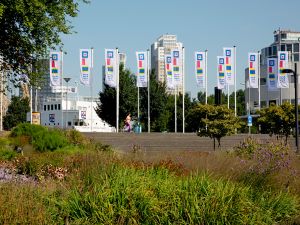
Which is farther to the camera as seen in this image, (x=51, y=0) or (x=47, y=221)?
(x=51, y=0)

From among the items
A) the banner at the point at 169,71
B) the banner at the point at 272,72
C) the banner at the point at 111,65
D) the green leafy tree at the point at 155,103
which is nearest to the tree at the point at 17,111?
the green leafy tree at the point at 155,103

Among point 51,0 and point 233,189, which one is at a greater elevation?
point 51,0

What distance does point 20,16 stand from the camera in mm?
22000

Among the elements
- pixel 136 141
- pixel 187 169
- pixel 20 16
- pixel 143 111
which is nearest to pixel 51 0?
pixel 20 16

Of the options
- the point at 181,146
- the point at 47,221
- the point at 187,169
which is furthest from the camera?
the point at 181,146

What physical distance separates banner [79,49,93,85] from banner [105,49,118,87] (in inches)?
67.1

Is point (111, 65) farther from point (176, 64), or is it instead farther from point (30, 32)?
point (30, 32)

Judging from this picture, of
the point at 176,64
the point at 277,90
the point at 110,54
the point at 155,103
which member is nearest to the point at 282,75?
the point at 176,64

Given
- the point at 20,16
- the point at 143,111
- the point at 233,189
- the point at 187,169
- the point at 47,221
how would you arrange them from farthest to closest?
the point at 143,111 < the point at 20,16 < the point at 187,169 < the point at 233,189 < the point at 47,221

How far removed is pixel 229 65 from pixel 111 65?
10718 millimetres

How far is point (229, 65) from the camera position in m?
55.0

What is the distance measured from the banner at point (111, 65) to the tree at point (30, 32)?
1089 inches

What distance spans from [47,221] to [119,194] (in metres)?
1.18

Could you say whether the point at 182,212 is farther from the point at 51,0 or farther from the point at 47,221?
the point at 51,0
